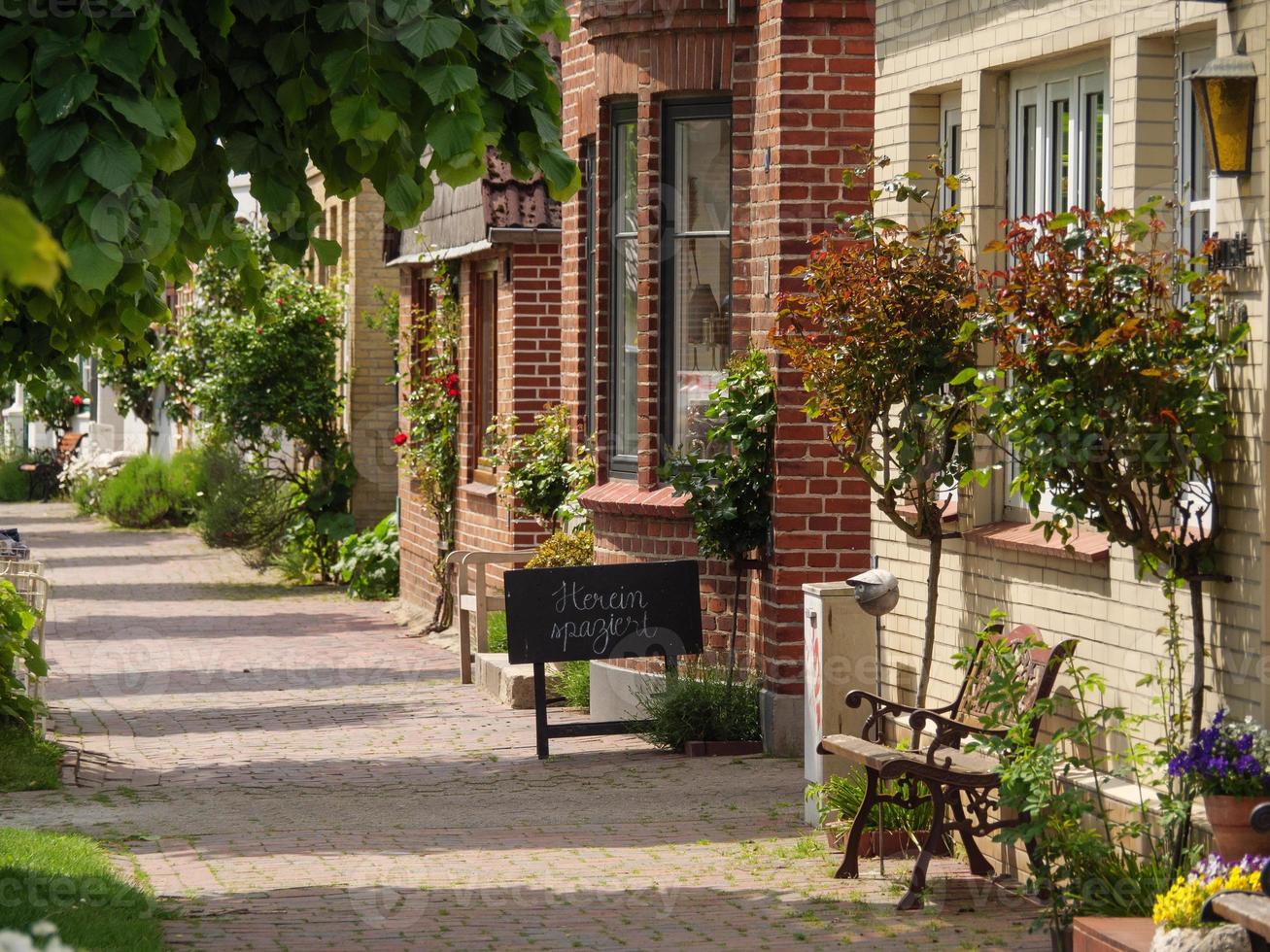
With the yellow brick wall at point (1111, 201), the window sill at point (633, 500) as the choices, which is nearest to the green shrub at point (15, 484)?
the window sill at point (633, 500)

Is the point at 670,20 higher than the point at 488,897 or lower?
higher

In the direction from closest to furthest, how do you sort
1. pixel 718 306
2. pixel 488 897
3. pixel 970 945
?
pixel 970 945, pixel 488 897, pixel 718 306

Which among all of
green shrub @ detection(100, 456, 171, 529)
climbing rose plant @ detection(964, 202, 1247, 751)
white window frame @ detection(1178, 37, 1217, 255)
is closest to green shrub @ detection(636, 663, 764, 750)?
climbing rose plant @ detection(964, 202, 1247, 751)

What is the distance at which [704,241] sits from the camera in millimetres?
11023

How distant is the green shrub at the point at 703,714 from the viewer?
10.4 meters

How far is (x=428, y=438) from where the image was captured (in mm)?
17094

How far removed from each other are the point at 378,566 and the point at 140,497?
33.2ft

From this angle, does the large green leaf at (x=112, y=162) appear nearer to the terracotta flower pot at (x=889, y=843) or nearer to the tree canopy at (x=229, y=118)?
the tree canopy at (x=229, y=118)

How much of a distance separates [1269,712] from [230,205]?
11.9 feet

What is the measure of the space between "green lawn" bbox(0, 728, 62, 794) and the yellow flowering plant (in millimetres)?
6221

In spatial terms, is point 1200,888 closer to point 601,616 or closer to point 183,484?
point 601,616

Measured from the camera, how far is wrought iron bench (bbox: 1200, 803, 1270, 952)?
190 inches

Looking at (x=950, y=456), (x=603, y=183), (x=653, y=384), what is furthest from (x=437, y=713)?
Answer: (x=950, y=456)

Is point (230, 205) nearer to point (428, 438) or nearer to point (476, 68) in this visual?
point (476, 68)
